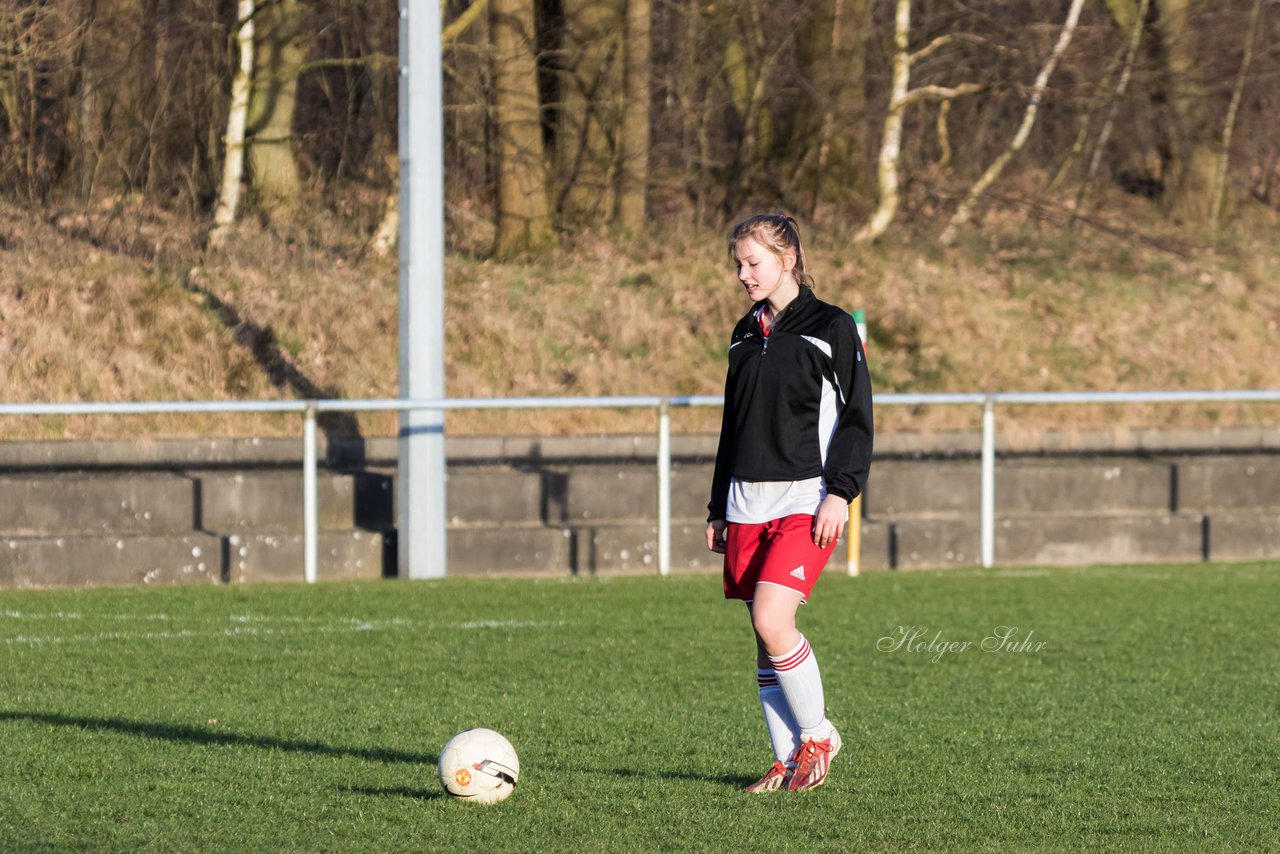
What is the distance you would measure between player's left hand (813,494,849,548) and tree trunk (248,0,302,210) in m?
12.9

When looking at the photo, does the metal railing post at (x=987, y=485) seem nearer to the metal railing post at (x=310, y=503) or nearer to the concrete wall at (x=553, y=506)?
the concrete wall at (x=553, y=506)

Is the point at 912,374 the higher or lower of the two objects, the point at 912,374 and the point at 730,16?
the lower

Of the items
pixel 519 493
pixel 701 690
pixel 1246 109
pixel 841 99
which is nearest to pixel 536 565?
pixel 519 493

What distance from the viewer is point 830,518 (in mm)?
4844

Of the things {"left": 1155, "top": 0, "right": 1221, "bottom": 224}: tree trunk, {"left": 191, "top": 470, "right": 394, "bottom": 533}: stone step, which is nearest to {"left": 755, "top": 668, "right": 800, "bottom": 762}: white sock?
{"left": 191, "top": 470, "right": 394, "bottom": 533}: stone step

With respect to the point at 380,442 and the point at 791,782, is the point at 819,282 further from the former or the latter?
the point at 791,782

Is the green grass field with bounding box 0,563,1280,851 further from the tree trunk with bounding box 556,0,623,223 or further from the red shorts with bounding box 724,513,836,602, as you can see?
the tree trunk with bounding box 556,0,623,223

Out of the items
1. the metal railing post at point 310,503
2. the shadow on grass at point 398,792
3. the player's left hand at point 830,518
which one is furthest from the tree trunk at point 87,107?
the player's left hand at point 830,518

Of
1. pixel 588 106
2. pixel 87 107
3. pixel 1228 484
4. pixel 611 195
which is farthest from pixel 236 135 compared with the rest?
pixel 1228 484

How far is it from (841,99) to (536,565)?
8292mm

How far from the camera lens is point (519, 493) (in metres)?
12.3

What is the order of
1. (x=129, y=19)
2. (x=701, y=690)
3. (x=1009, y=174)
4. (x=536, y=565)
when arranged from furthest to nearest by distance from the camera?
(x=1009, y=174)
(x=129, y=19)
(x=536, y=565)
(x=701, y=690)

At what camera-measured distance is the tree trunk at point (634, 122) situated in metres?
17.9

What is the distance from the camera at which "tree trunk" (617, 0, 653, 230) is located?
17891 millimetres
